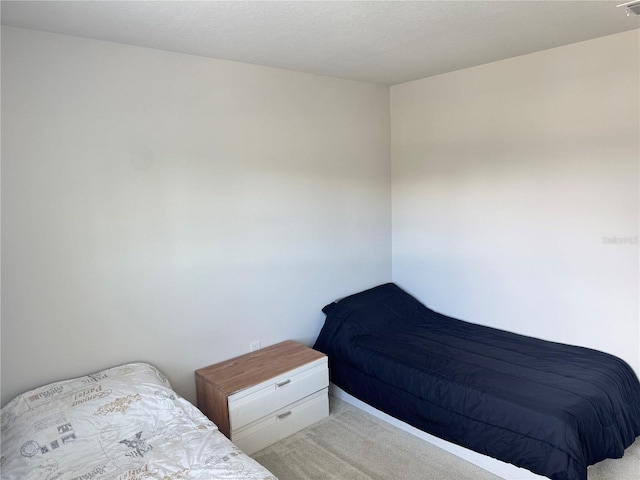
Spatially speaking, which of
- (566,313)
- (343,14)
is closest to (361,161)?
(343,14)

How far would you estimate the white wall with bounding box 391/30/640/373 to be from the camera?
2744 mm

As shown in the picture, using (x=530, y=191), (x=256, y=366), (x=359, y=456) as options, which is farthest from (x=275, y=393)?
(x=530, y=191)

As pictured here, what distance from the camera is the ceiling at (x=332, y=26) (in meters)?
1.99

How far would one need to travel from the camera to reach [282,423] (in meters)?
2.84

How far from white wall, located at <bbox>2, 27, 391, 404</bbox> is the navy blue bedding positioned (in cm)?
53

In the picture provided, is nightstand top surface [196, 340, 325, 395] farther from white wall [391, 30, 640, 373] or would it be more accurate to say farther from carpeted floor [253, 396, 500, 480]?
white wall [391, 30, 640, 373]

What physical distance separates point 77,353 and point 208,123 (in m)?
1.62

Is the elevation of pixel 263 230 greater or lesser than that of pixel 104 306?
greater

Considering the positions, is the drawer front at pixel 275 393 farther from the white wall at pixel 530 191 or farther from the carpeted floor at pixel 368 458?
the white wall at pixel 530 191

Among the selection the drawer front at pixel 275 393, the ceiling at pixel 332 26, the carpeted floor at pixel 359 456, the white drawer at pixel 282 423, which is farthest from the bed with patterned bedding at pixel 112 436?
the ceiling at pixel 332 26

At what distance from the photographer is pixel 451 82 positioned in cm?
355

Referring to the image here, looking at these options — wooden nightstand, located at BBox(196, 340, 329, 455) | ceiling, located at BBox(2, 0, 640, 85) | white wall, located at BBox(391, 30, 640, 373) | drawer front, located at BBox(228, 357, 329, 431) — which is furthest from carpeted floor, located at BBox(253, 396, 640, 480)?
ceiling, located at BBox(2, 0, 640, 85)

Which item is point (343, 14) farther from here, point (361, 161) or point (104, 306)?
point (104, 306)

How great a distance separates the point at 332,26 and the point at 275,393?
7.42ft
